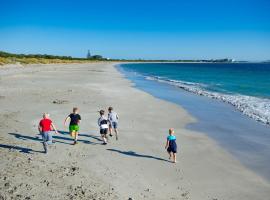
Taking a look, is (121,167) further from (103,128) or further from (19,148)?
(19,148)

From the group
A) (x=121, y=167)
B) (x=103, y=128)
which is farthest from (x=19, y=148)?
(x=121, y=167)

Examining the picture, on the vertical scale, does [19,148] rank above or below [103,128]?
below

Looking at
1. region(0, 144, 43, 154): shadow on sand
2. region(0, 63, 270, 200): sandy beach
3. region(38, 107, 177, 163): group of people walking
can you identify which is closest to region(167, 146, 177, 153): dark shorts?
region(38, 107, 177, 163): group of people walking

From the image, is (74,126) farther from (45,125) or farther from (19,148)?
(19,148)

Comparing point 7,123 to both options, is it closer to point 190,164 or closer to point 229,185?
point 190,164

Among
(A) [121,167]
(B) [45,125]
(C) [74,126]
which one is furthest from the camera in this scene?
(C) [74,126]

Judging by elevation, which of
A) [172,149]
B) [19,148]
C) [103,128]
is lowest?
[19,148]

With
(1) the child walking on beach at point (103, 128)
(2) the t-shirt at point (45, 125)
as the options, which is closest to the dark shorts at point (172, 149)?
(1) the child walking on beach at point (103, 128)

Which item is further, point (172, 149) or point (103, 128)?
point (103, 128)

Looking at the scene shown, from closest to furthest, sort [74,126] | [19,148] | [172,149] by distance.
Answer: [172,149] < [19,148] < [74,126]

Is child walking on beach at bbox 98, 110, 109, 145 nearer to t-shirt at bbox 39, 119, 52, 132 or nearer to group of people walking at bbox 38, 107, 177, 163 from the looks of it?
group of people walking at bbox 38, 107, 177, 163

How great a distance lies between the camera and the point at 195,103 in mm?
28891

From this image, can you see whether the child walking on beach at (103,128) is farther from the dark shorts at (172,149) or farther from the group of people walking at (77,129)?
the dark shorts at (172,149)

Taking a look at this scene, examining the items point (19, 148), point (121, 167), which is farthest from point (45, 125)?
point (121, 167)
